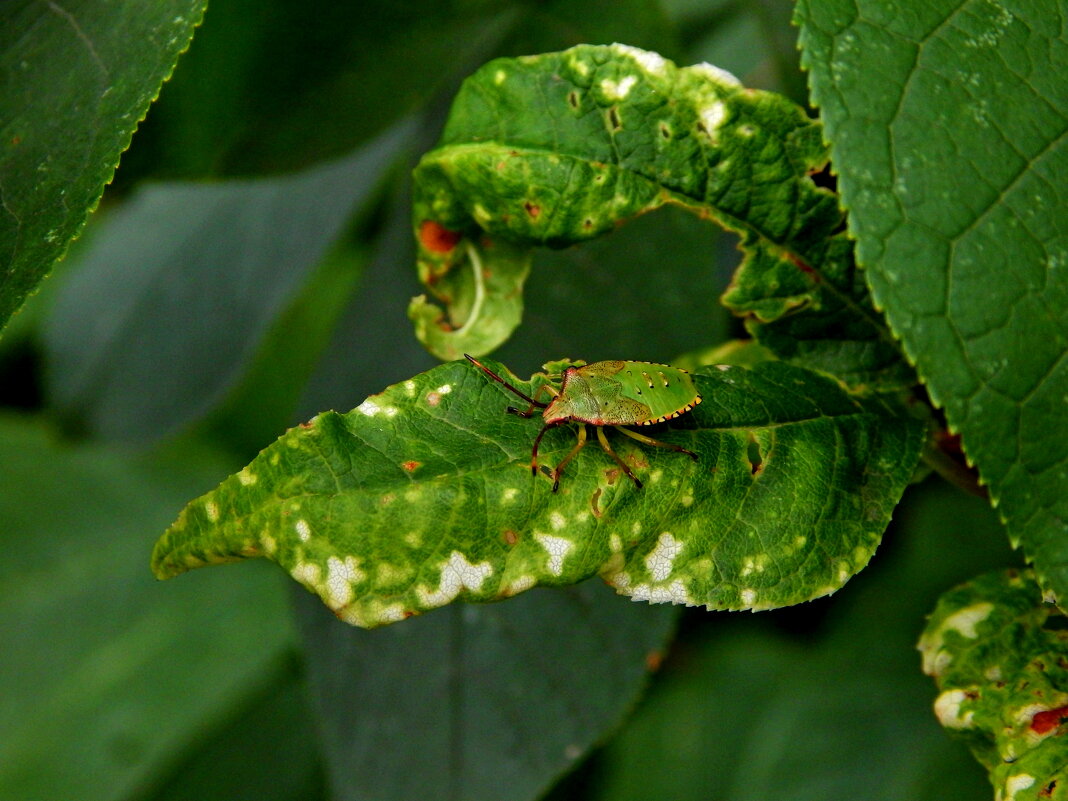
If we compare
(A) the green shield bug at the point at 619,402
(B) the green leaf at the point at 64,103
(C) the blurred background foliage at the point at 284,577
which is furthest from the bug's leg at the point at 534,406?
(C) the blurred background foliage at the point at 284,577

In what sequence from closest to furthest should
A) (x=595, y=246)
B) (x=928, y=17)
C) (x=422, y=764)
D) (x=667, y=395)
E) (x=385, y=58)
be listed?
(x=928, y=17) → (x=667, y=395) → (x=422, y=764) → (x=385, y=58) → (x=595, y=246)

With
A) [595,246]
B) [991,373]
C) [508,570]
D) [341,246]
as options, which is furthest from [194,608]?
[991,373]

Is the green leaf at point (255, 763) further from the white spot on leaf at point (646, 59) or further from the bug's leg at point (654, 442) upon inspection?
the white spot on leaf at point (646, 59)

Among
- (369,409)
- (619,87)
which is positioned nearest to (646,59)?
(619,87)

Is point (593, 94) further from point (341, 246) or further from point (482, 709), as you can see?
point (341, 246)

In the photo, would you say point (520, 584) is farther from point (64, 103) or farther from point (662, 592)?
point (64, 103)

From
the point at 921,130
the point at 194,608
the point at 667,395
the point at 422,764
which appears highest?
the point at 921,130
